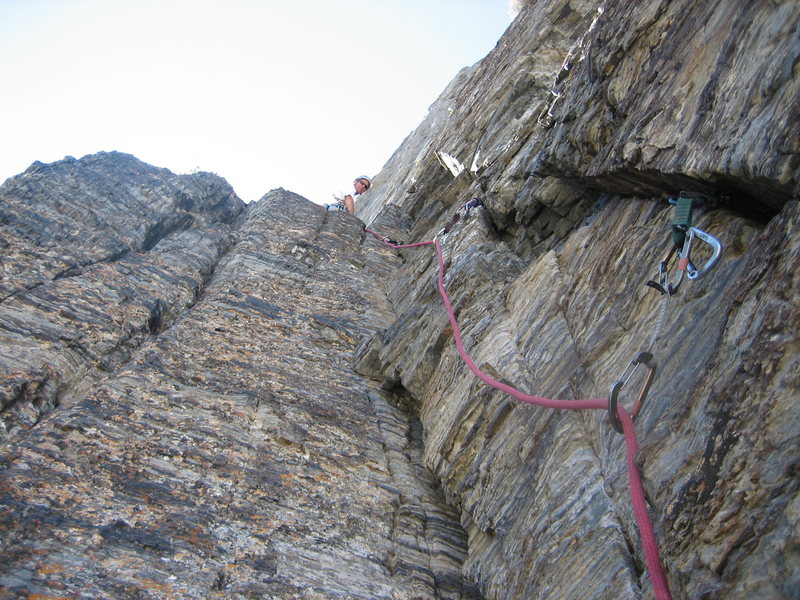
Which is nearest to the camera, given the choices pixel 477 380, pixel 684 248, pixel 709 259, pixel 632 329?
pixel 709 259

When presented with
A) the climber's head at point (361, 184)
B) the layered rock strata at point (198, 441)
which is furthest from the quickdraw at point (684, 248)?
the climber's head at point (361, 184)

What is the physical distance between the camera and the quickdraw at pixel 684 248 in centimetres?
519

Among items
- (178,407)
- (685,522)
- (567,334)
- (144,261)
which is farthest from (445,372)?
(144,261)

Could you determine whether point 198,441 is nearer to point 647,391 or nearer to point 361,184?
point 647,391

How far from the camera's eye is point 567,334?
23.8 feet

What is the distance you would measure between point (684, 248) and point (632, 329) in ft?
3.47

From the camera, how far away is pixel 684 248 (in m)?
5.52

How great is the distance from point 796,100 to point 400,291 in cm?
1008

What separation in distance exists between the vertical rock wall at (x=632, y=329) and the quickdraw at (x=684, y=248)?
0.12 meters

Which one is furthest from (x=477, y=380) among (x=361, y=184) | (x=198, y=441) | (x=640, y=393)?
(x=361, y=184)

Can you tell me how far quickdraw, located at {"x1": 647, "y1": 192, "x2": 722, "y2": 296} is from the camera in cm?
519

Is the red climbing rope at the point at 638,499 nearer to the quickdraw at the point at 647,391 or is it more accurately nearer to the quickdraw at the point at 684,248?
the quickdraw at the point at 647,391

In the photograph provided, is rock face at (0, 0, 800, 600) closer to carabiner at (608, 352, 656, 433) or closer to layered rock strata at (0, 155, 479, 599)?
layered rock strata at (0, 155, 479, 599)

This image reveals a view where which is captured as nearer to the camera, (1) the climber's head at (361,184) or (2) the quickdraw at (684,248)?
(2) the quickdraw at (684,248)
